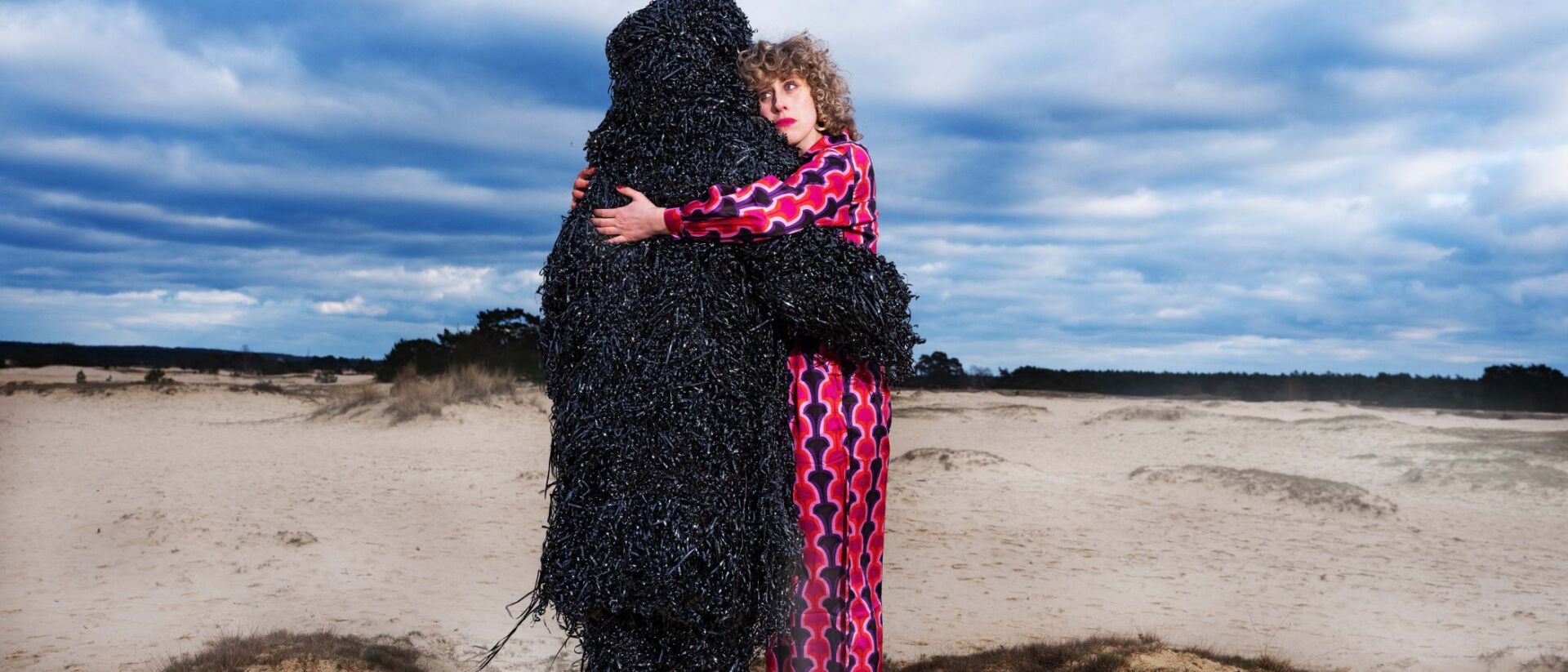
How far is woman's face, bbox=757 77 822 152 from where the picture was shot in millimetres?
3418

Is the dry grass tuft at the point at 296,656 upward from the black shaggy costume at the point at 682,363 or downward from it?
downward

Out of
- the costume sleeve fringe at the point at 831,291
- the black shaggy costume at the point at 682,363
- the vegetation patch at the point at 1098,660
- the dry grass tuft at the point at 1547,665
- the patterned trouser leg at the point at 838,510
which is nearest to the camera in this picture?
the black shaggy costume at the point at 682,363

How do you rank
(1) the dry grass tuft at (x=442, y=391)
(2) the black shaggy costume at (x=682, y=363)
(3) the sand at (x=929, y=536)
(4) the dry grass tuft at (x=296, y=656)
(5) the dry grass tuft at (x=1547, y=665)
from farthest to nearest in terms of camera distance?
(1) the dry grass tuft at (x=442, y=391) → (3) the sand at (x=929, y=536) → (5) the dry grass tuft at (x=1547, y=665) → (4) the dry grass tuft at (x=296, y=656) → (2) the black shaggy costume at (x=682, y=363)

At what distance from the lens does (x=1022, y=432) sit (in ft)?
75.3

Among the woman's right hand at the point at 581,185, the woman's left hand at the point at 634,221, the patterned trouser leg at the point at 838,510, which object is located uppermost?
the woman's right hand at the point at 581,185

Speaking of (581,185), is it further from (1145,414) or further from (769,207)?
(1145,414)

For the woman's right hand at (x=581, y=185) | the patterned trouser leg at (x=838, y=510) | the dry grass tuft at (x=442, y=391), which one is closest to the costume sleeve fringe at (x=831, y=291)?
the patterned trouser leg at (x=838, y=510)

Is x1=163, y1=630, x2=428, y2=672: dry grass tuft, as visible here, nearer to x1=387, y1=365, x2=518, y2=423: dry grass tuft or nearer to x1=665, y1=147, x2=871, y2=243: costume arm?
x1=665, y1=147, x2=871, y2=243: costume arm

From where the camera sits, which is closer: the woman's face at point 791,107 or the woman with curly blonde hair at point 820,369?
the woman with curly blonde hair at point 820,369

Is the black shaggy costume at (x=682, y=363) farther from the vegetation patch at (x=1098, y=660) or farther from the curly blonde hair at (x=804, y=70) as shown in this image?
the vegetation patch at (x=1098, y=660)

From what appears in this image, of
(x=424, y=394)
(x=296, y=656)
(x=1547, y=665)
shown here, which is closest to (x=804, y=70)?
(x=296, y=656)

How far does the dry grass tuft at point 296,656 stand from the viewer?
5.13 metres

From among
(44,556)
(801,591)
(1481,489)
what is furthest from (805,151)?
(1481,489)

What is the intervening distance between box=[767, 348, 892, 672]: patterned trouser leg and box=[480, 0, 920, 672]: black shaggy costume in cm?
9
